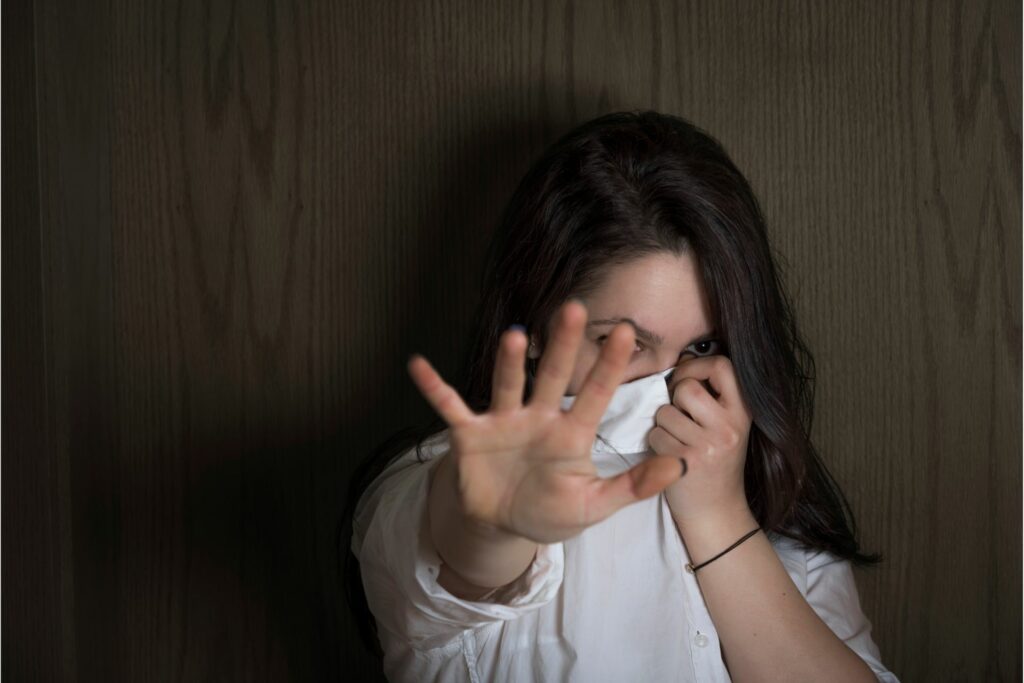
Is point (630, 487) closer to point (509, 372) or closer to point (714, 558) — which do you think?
point (509, 372)

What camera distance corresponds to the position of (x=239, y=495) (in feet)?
4.58

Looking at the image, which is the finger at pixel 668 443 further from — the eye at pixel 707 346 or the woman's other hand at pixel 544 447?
the woman's other hand at pixel 544 447

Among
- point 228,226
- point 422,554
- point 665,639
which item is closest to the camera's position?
point 422,554

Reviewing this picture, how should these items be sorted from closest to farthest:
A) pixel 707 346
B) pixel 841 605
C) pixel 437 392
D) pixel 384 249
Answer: pixel 437 392
pixel 707 346
pixel 841 605
pixel 384 249

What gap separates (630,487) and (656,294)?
0.39 metres

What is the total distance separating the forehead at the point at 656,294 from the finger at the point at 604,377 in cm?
35

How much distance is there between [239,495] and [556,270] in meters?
0.66

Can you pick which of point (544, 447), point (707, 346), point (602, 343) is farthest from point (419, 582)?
point (707, 346)

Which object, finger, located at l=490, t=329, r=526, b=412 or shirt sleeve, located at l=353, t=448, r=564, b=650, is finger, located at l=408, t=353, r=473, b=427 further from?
shirt sleeve, located at l=353, t=448, r=564, b=650

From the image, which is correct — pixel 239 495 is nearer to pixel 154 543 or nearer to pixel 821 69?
pixel 154 543

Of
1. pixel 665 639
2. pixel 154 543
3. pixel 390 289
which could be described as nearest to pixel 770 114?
pixel 390 289

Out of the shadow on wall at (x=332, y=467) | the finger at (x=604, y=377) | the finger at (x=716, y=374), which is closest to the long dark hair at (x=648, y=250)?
the finger at (x=716, y=374)

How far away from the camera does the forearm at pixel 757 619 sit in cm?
101

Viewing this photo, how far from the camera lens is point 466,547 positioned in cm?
72
